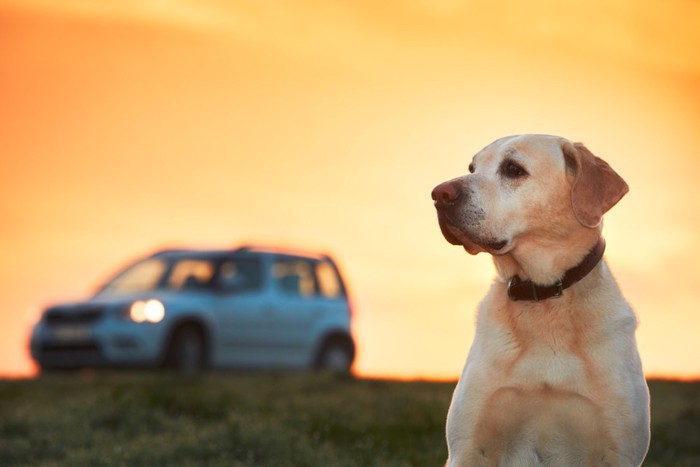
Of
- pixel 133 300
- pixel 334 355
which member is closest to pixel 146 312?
pixel 133 300

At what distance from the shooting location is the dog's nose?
223 inches

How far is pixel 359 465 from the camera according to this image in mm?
8352

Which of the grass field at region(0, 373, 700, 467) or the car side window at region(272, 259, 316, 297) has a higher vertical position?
the car side window at region(272, 259, 316, 297)

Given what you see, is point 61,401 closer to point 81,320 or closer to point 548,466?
point 81,320

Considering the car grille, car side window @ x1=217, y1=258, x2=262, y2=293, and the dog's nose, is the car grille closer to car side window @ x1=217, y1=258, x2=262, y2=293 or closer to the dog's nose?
car side window @ x1=217, y1=258, x2=262, y2=293

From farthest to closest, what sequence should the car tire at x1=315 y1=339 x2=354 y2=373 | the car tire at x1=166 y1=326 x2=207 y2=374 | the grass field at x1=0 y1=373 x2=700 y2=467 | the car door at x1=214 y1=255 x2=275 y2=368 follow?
1. the car tire at x1=315 y1=339 x2=354 y2=373
2. the car door at x1=214 y1=255 x2=275 y2=368
3. the car tire at x1=166 y1=326 x2=207 y2=374
4. the grass field at x1=0 y1=373 x2=700 y2=467

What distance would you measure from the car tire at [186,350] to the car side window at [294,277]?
1.50 metres

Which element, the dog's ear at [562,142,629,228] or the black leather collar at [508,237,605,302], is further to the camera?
the black leather collar at [508,237,605,302]

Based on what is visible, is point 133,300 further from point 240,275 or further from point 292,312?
point 292,312

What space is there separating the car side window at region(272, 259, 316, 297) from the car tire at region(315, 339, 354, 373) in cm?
92

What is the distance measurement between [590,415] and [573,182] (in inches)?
41.9

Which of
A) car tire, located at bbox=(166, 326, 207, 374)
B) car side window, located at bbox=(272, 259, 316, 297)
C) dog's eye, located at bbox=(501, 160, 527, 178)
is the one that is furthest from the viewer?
car side window, located at bbox=(272, 259, 316, 297)

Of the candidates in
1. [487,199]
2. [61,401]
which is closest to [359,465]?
[487,199]

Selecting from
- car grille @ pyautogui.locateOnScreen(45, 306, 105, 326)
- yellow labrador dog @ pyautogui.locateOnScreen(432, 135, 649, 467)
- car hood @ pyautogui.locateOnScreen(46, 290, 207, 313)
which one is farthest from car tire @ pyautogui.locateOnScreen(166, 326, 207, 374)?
yellow labrador dog @ pyautogui.locateOnScreen(432, 135, 649, 467)
